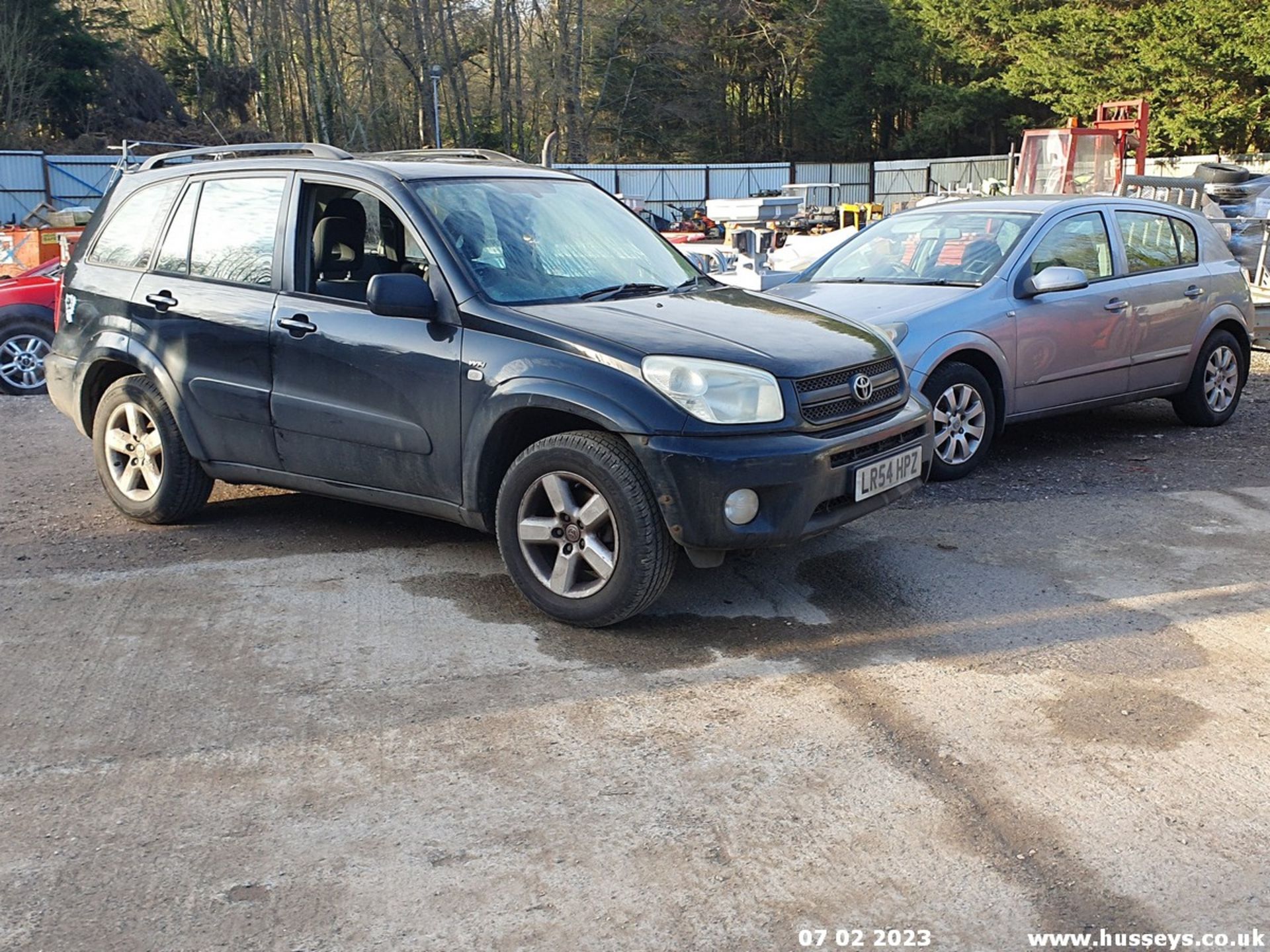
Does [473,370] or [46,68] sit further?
[46,68]

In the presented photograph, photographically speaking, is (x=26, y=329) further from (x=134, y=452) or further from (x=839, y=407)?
(x=839, y=407)

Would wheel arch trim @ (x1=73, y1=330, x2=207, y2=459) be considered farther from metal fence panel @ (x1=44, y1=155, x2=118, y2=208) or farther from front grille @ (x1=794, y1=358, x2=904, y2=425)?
metal fence panel @ (x1=44, y1=155, x2=118, y2=208)

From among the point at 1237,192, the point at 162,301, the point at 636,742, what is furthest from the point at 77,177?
the point at 636,742

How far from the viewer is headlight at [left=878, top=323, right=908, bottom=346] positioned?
23.0 ft

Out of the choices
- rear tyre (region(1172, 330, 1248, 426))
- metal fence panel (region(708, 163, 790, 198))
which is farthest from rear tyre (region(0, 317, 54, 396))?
metal fence panel (region(708, 163, 790, 198))

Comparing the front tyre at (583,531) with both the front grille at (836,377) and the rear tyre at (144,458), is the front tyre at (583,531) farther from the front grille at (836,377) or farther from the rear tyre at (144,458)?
the rear tyre at (144,458)

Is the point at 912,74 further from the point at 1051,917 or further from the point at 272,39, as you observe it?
the point at 1051,917

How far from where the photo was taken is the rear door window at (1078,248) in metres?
7.73

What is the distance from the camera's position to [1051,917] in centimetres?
294

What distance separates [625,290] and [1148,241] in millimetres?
4701

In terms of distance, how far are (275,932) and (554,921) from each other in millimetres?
657

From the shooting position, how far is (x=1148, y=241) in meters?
8.44

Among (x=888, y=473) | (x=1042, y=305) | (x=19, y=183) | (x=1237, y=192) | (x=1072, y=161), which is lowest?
(x=888, y=473)

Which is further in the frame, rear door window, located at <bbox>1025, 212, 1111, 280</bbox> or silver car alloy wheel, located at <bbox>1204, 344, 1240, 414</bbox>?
silver car alloy wheel, located at <bbox>1204, 344, 1240, 414</bbox>
